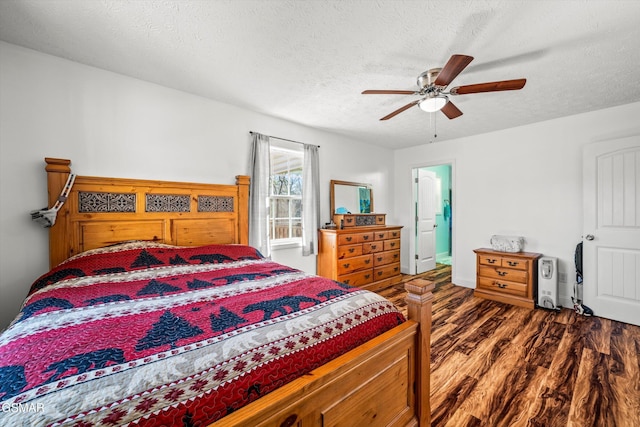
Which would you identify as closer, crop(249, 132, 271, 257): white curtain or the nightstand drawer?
crop(249, 132, 271, 257): white curtain

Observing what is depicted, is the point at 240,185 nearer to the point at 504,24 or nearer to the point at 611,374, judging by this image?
the point at 504,24

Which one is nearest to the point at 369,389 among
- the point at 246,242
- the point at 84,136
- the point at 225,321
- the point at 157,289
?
the point at 225,321

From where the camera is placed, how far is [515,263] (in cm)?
349

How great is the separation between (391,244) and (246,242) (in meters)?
2.44

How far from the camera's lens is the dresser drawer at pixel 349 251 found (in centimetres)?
365

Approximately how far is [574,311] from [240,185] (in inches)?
168

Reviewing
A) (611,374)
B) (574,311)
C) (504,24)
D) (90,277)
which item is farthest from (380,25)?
(574,311)

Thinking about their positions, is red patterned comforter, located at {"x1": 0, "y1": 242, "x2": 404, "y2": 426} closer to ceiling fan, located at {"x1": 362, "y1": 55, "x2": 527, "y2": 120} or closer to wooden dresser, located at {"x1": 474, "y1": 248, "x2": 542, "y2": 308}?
ceiling fan, located at {"x1": 362, "y1": 55, "x2": 527, "y2": 120}

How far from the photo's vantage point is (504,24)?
169 centimetres

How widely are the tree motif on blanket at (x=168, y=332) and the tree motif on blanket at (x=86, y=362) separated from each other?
7 cm

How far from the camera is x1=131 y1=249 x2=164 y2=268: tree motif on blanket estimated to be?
6.53ft

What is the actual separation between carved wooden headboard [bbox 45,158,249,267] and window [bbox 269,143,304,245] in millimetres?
516

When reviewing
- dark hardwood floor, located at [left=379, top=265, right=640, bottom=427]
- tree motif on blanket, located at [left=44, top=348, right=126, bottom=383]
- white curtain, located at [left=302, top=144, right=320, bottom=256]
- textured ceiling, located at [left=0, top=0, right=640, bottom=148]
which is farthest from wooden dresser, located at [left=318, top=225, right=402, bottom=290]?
tree motif on blanket, located at [left=44, top=348, right=126, bottom=383]

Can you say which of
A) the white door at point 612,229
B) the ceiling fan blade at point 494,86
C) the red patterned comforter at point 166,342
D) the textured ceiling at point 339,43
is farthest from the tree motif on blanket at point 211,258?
the white door at point 612,229
